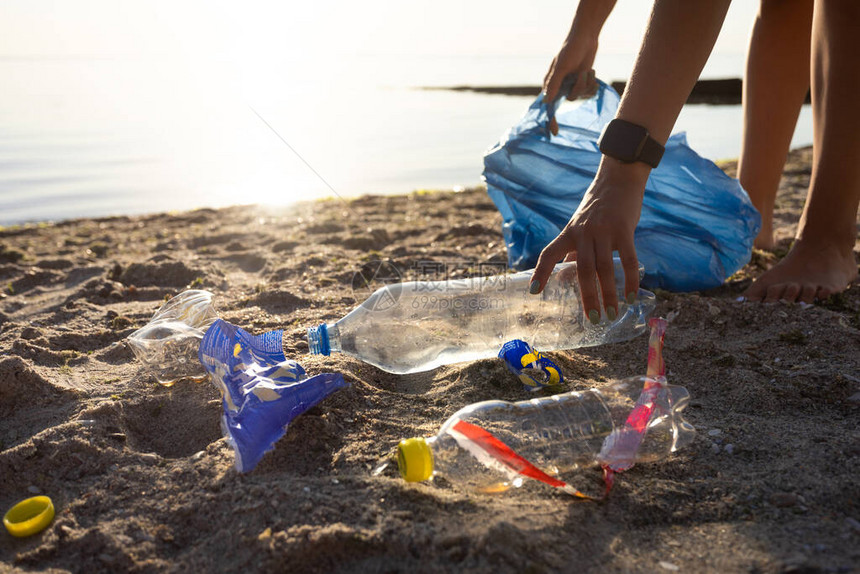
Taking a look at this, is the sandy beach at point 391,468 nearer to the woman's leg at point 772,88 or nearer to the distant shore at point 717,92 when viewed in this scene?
the woman's leg at point 772,88

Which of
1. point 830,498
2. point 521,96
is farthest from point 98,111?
point 830,498

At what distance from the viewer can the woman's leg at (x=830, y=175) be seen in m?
2.09

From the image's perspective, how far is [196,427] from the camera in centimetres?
149

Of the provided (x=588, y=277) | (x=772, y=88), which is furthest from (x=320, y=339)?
(x=772, y=88)

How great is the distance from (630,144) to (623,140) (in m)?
0.02

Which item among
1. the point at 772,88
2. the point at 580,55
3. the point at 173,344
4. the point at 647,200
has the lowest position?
the point at 173,344

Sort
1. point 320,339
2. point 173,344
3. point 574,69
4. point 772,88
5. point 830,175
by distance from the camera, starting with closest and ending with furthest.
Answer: point 320,339, point 173,344, point 830,175, point 574,69, point 772,88

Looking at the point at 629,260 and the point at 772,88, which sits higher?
the point at 772,88

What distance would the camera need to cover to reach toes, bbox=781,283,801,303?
208 cm

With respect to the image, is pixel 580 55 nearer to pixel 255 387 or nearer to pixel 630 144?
pixel 630 144

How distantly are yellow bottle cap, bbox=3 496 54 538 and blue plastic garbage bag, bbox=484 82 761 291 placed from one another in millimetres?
1810

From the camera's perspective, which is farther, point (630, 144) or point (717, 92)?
point (717, 92)

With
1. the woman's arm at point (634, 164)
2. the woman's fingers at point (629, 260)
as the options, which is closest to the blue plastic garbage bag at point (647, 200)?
the woman's arm at point (634, 164)

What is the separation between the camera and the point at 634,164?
1480mm
